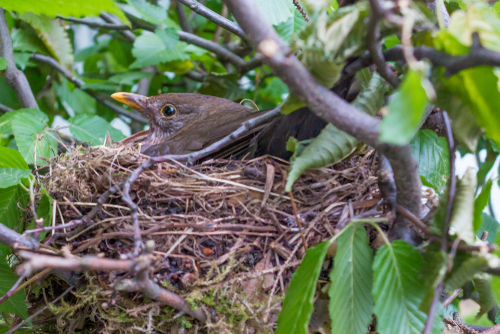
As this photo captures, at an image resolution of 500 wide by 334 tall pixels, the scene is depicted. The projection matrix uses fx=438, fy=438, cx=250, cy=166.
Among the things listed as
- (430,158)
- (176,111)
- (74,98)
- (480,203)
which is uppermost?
(480,203)

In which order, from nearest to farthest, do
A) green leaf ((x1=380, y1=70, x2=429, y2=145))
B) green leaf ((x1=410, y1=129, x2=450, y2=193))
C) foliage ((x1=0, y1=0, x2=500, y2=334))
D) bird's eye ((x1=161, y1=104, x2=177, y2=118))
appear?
green leaf ((x1=380, y1=70, x2=429, y2=145)) < foliage ((x1=0, y1=0, x2=500, y2=334)) < green leaf ((x1=410, y1=129, x2=450, y2=193)) < bird's eye ((x1=161, y1=104, x2=177, y2=118))

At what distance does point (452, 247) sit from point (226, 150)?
1057mm

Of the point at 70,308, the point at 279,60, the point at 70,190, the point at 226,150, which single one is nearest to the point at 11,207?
the point at 70,190

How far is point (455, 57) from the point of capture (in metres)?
0.88

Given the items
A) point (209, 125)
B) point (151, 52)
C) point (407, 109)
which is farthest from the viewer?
point (151, 52)

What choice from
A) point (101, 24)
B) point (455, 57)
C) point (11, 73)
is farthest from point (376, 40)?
point (101, 24)

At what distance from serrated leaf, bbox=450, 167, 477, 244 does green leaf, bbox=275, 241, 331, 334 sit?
0.97 feet

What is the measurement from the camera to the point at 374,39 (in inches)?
38.2

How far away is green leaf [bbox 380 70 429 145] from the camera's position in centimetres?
73

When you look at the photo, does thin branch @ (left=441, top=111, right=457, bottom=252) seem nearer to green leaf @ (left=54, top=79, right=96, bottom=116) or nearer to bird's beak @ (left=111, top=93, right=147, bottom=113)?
bird's beak @ (left=111, top=93, right=147, bottom=113)

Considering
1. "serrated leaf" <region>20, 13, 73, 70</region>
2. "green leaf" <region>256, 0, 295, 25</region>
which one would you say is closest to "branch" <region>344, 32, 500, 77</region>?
"green leaf" <region>256, 0, 295, 25</region>

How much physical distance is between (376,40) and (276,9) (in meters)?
0.88

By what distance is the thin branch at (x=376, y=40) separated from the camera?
0.87 m

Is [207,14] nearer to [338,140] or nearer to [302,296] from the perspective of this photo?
[338,140]
